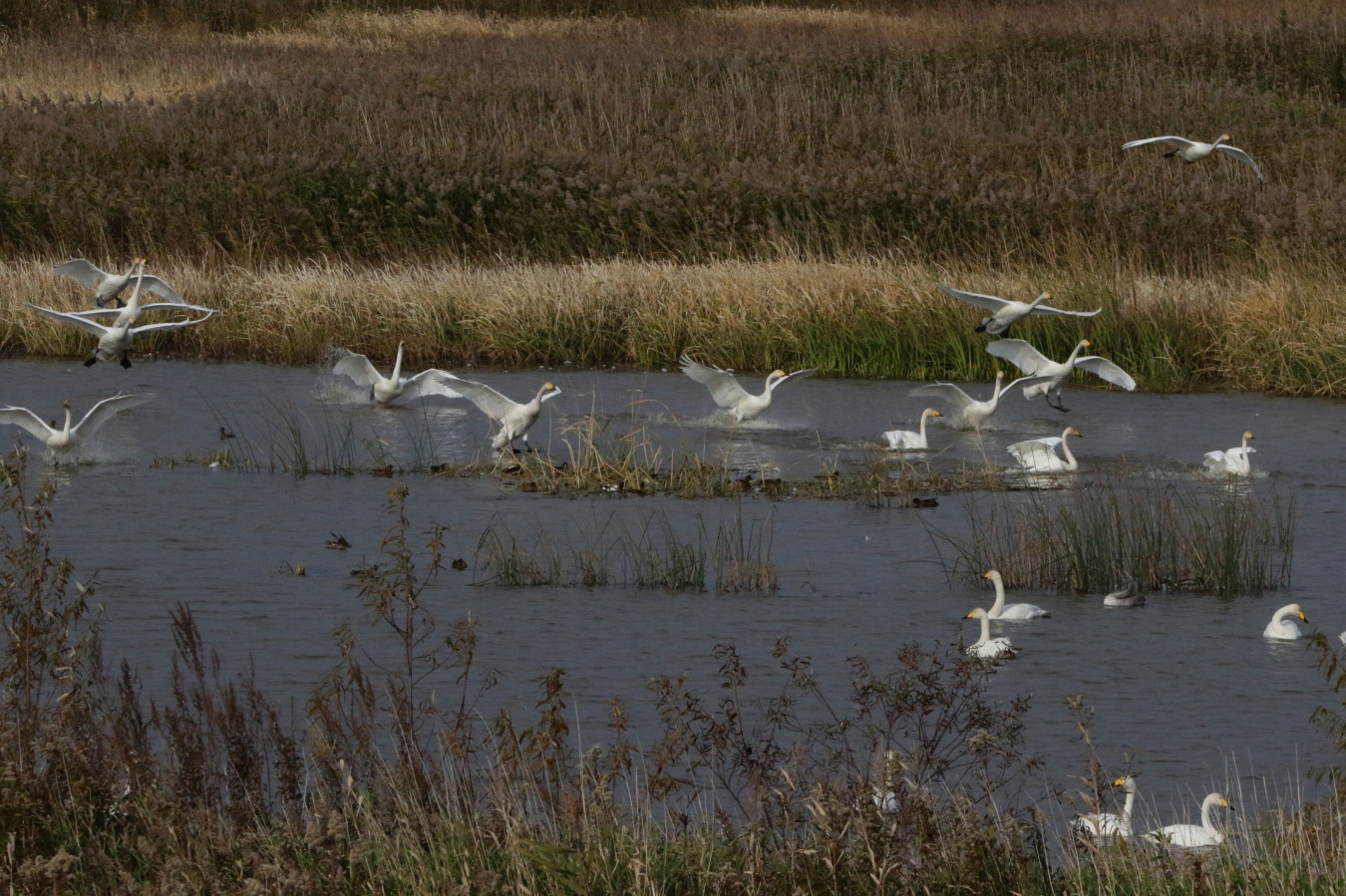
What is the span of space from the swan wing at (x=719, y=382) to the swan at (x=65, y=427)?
428 centimetres

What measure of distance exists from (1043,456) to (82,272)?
9071 millimetres

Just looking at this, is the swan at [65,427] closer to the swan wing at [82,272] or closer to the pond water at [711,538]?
the pond water at [711,538]

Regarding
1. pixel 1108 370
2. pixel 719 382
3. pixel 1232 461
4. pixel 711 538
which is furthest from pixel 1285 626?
pixel 1108 370

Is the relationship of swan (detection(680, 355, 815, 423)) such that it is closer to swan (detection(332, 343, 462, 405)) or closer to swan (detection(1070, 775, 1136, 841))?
swan (detection(332, 343, 462, 405))

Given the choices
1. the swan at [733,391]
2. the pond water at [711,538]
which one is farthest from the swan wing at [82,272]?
the swan at [733,391]

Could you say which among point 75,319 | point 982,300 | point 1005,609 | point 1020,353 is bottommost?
point 1020,353

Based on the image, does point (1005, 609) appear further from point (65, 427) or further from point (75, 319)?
point (75, 319)

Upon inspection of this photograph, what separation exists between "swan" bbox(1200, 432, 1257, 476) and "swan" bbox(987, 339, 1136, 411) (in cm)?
214

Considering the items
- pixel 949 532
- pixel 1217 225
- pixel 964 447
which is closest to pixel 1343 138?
pixel 1217 225

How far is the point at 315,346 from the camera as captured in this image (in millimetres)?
19391

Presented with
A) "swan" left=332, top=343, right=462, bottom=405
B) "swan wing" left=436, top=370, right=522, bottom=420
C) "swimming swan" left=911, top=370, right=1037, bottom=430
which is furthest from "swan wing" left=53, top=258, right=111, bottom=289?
"swimming swan" left=911, top=370, right=1037, bottom=430

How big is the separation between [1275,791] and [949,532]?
5.36 metres

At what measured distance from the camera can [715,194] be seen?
76.6ft

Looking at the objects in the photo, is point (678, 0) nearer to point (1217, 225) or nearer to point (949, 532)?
point (1217, 225)
